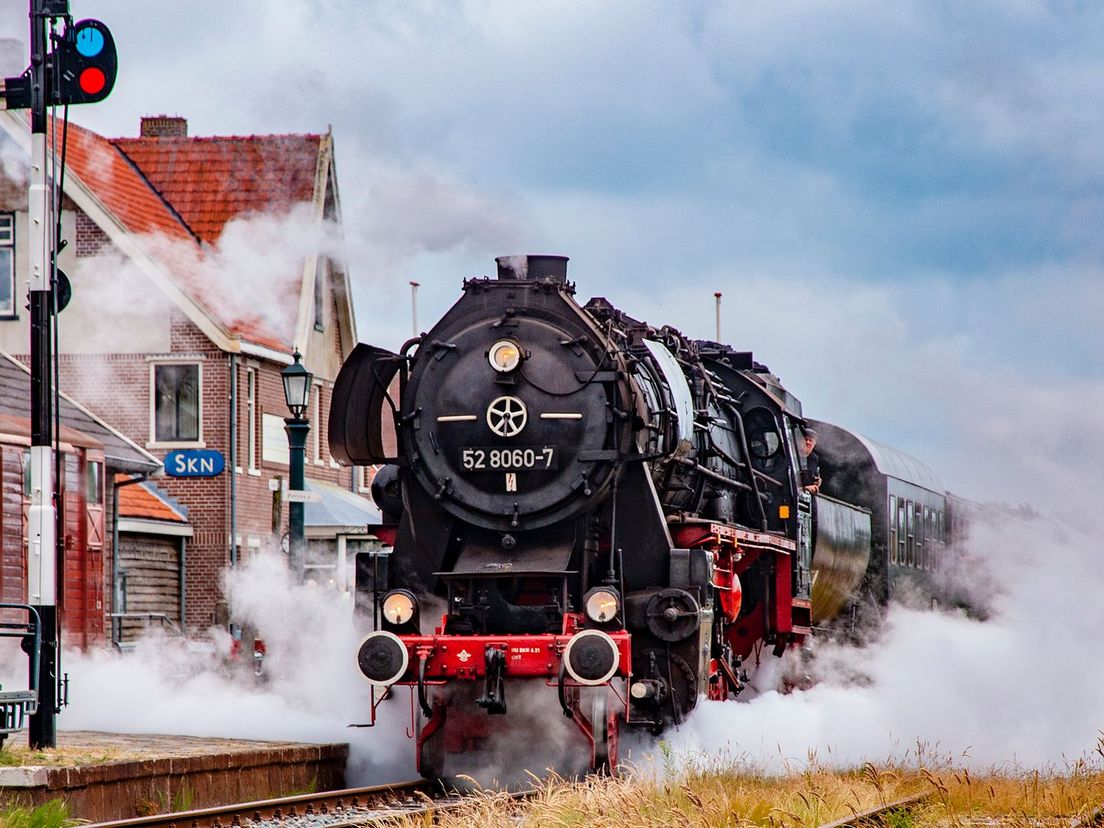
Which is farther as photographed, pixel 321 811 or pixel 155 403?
pixel 155 403

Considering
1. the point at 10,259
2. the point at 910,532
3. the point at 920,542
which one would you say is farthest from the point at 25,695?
the point at 10,259

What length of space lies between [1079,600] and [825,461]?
299 cm

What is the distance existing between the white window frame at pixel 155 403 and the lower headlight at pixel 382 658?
675 inches

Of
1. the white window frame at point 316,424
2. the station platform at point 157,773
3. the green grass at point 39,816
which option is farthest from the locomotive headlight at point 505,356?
the white window frame at point 316,424

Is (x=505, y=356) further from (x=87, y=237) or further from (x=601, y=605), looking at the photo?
(x=87, y=237)

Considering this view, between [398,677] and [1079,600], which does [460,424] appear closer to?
[398,677]

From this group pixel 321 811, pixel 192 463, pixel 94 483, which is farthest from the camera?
pixel 192 463

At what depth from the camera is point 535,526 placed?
12391mm

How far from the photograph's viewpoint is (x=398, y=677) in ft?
38.4

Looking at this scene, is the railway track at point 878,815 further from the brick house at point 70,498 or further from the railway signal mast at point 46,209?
the brick house at point 70,498

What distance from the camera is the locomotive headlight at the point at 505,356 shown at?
12391mm

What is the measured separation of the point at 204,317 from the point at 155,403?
1.76 metres

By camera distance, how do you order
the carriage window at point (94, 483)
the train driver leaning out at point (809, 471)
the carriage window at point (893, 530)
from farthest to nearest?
the carriage window at point (94, 483)
the carriage window at point (893, 530)
the train driver leaning out at point (809, 471)

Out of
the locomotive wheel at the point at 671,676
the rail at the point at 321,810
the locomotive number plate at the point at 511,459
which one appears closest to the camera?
the rail at the point at 321,810
